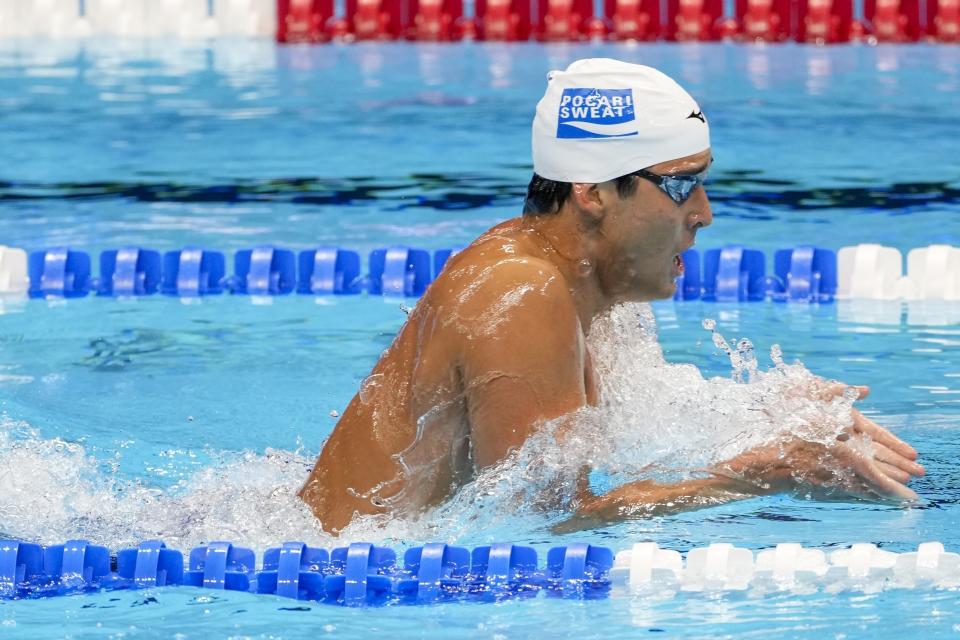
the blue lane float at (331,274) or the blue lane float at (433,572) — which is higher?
the blue lane float at (433,572)

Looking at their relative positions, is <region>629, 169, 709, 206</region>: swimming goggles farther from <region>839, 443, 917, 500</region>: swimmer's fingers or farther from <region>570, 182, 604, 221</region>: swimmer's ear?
<region>839, 443, 917, 500</region>: swimmer's fingers

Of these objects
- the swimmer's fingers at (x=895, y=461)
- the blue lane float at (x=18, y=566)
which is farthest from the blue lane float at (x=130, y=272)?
the swimmer's fingers at (x=895, y=461)

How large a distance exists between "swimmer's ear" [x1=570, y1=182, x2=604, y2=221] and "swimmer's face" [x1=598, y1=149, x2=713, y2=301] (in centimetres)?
1

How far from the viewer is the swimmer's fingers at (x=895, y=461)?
9.61ft

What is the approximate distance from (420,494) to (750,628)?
64 centimetres

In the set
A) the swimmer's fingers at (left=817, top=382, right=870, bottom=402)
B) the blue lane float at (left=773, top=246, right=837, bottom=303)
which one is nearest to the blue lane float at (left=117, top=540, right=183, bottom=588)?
the swimmer's fingers at (left=817, top=382, right=870, bottom=402)

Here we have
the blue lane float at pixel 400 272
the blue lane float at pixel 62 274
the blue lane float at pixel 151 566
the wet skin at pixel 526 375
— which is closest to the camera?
the wet skin at pixel 526 375

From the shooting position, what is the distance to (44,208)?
759 centimetres

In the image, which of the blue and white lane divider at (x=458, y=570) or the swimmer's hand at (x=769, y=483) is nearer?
the swimmer's hand at (x=769, y=483)

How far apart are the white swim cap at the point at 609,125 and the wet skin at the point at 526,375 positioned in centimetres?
3

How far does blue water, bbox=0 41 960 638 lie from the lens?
9.86 ft

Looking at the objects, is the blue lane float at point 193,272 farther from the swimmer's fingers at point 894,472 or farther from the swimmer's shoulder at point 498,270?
the swimmer's fingers at point 894,472

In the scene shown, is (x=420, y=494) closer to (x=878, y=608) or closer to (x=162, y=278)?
(x=878, y=608)

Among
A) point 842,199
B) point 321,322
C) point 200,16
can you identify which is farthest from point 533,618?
point 200,16
